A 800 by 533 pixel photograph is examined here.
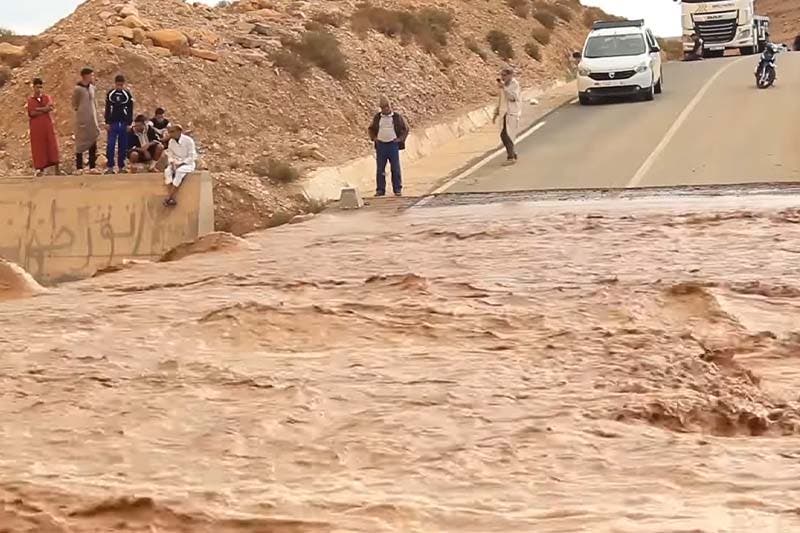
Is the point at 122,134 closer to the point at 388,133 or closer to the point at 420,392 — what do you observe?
the point at 388,133

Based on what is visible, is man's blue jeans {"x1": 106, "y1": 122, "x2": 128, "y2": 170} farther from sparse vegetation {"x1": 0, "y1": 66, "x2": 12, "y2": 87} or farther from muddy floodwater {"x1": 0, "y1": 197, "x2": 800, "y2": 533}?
sparse vegetation {"x1": 0, "y1": 66, "x2": 12, "y2": 87}

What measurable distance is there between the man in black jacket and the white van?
12.4m

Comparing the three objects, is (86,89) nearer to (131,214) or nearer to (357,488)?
(131,214)

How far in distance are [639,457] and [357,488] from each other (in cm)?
162

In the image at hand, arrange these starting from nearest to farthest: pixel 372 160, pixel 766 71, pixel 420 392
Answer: pixel 420 392
pixel 372 160
pixel 766 71

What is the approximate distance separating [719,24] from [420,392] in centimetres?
3435

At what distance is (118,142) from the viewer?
66.5 feet

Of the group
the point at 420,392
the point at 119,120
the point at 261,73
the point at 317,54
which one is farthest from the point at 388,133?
the point at 420,392

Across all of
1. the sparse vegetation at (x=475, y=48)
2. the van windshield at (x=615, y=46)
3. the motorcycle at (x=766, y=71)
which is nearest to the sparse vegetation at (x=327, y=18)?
the sparse vegetation at (x=475, y=48)

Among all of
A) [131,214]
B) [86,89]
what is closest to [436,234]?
[131,214]

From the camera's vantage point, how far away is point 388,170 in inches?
930

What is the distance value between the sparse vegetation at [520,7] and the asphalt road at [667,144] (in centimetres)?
1175

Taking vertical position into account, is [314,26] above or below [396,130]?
above

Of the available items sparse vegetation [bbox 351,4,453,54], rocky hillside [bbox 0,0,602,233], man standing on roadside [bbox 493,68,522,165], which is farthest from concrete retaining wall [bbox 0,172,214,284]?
sparse vegetation [bbox 351,4,453,54]
